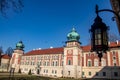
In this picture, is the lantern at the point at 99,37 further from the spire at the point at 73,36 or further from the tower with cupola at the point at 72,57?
the spire at the point at 73,36

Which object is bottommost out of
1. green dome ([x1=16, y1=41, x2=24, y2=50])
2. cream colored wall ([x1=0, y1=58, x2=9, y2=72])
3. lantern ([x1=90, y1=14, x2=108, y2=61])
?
cream colored wall ([x1=0, y1=58, x2=9, y2=72])

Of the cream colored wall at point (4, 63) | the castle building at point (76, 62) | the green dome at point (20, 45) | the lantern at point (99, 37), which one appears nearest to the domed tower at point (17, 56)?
the green dome at point (20, 45)

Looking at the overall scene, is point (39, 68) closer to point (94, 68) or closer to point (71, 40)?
point (71, 40)

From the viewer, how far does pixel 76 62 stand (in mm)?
47312

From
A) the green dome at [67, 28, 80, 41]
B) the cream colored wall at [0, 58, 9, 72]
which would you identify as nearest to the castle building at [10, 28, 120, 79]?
the green dome at [67, 28, 80, 41]

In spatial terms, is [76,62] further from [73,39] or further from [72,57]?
[73,39]

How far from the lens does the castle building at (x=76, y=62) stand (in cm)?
4441

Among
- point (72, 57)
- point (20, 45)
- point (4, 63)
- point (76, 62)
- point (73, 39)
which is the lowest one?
point (4, 63)

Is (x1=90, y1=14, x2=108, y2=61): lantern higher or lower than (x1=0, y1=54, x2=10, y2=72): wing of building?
higher

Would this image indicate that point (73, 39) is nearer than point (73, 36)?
Yes

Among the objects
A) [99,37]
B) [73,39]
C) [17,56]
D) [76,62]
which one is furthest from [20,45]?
[99,37]

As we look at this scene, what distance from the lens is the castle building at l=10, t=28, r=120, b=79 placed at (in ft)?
146

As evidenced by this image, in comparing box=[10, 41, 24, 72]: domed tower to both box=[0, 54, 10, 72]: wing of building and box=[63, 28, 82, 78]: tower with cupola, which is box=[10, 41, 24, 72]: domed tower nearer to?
box=[0, 54, 10, 72]: wing of building

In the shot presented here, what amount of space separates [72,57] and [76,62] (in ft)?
8.35
